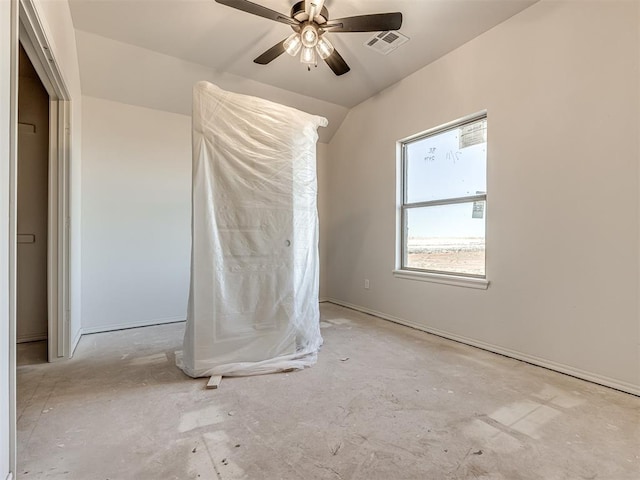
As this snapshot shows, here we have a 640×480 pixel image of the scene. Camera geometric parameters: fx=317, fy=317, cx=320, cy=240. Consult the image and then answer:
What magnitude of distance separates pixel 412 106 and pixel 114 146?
314 cm

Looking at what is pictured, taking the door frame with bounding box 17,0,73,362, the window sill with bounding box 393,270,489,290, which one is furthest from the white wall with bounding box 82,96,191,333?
the window sill with bounding box 393,270,489,290

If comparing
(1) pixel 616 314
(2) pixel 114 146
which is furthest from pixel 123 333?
(1) pixel 616 314

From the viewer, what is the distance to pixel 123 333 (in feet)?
10.4

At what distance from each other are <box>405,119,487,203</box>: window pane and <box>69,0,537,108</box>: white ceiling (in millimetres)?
766

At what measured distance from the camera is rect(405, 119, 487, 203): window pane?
9.39 ft

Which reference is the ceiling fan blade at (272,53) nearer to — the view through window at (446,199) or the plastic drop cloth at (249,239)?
the plastic drop cloth at (249,239)

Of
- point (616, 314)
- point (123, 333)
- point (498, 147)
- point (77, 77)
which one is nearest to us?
point (616, 314)

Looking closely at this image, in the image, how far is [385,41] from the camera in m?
2.81

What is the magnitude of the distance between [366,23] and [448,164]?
1.58 metres

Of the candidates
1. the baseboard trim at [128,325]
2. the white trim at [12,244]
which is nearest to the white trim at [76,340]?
the baseboard trim at [128,325]

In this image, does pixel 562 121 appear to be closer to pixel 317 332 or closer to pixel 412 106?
pixel 412 106

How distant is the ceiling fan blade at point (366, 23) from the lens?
2049 millimetres

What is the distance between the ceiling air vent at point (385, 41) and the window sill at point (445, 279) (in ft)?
7.13

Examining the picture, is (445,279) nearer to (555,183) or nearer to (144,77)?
(555,183)
